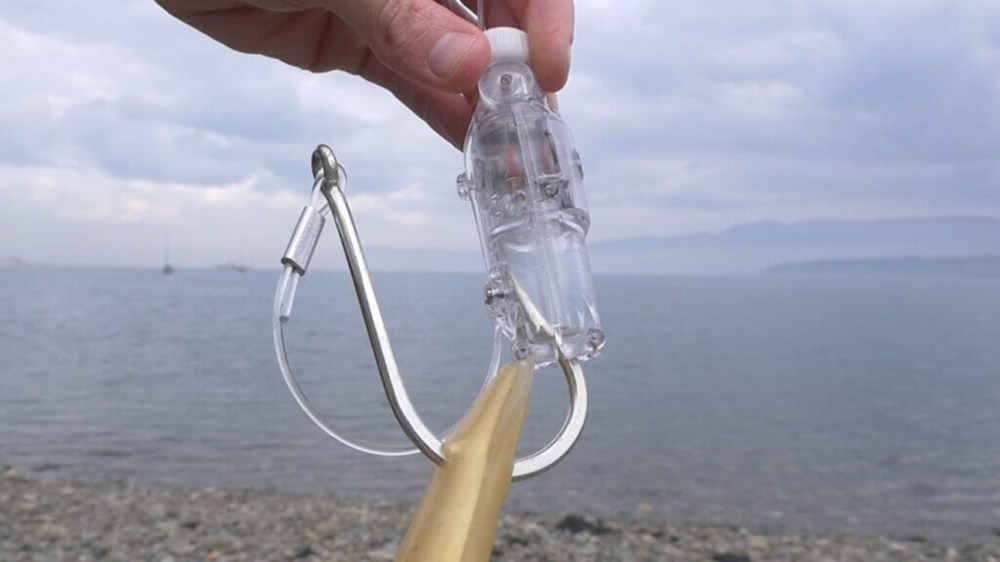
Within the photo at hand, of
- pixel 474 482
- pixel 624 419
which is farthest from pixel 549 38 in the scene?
pixel 624 419

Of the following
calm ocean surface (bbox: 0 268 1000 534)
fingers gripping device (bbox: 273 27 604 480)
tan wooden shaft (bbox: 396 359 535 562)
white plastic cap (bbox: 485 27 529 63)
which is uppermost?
white plastic cap (bbox: 485 27 529 63)

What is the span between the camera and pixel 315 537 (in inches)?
325

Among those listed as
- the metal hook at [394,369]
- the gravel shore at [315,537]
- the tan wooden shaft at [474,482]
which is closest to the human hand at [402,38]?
the metal hook at [394,369]

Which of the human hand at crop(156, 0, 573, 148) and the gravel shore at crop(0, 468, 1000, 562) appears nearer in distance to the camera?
the human hand at crop(156, 0, 573, 148)

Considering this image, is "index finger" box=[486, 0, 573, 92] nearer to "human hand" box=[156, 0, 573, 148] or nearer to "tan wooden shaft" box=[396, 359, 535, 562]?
"human hand" box=[156, 0, 573, 148]

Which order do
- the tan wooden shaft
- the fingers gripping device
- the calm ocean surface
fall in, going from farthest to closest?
the calm ocean surface
the fingers gripping device
the tan wooden shaft

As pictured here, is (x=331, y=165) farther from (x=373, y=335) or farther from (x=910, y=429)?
(x=910, y=429)

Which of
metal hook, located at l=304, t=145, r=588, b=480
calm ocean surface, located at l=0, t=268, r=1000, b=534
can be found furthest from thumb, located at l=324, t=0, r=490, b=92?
calm ocean surface, located at l=0, t=268, r=1000, b=534

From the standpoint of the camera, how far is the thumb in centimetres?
147

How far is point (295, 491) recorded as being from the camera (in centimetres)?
1119

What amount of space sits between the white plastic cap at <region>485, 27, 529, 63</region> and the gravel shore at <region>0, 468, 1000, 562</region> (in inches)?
257

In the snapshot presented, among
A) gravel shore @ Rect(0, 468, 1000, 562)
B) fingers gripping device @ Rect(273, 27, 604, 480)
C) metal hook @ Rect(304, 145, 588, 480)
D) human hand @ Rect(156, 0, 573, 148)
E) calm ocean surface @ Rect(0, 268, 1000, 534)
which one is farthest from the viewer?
calm ocean surface @ Rect(0, 268, 1000, 534)

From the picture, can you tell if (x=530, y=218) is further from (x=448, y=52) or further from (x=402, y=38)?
(x=402, y=38)

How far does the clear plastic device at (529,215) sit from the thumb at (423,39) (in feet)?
0.12
